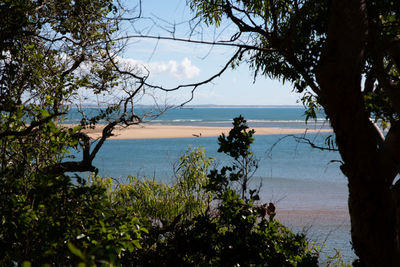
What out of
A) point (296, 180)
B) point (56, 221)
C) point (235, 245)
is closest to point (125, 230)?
point (56, 221)

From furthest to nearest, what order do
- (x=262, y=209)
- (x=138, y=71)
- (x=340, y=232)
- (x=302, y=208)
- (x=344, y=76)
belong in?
(x=302, y=208)
(x=340, y=232)
(x=138, y=71)
(x=262, y=209)
(x=344, y=76)

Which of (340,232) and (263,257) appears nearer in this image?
(263,257)

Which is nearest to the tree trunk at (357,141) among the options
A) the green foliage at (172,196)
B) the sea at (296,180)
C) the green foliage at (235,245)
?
the sea at (296,180)

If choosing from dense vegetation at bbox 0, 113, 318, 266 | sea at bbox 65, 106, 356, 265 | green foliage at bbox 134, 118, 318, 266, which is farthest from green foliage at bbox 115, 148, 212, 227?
green foliage at bbox 134, 118, 318, 266

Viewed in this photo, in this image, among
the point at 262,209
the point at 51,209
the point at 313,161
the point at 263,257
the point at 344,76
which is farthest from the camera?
the point at 313,161

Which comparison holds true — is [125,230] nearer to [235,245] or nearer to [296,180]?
[235,245]

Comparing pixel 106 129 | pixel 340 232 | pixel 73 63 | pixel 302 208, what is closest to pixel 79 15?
pixel 73 63

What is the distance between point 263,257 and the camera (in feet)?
11.6

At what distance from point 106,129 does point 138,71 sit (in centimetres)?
135

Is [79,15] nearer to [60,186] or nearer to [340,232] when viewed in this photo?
[60,186]

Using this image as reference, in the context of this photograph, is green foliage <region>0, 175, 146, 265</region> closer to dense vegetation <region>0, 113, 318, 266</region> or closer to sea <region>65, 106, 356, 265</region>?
dense vegetation <region>0, 113, 318, 266</region>

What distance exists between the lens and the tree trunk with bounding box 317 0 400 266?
2795 millimetres

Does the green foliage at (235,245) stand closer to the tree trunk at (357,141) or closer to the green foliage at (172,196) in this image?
the tree trunk at (357,141)

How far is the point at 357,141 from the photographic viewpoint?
2809 mm
